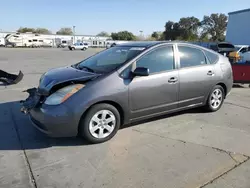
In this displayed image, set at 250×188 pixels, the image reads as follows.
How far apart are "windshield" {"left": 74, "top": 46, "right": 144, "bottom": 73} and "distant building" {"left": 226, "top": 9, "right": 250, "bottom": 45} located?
1482 inches

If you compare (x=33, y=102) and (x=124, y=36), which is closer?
(x=33, y=102)

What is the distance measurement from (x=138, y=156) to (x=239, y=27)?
41728 mm

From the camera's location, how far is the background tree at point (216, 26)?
237ft

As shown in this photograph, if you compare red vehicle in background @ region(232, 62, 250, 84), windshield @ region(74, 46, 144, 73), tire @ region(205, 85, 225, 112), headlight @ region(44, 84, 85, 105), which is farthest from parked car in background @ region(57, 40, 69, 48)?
headlight @ region(44, 84, 85, 105)

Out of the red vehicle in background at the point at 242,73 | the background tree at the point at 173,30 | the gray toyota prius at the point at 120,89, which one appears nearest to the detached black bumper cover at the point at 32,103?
the gray toyota prius at the point at 120,89

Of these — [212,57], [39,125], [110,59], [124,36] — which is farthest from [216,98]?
[124,36]

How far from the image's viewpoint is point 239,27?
39.5 metres

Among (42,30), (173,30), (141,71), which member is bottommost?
(141,71)

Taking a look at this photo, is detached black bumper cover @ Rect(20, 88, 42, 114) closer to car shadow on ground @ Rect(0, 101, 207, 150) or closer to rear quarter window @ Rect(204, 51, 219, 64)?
car shadow on ground @ Rect(0, 101, 207, 150)

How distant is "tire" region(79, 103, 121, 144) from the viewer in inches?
149

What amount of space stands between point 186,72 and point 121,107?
1.58 m

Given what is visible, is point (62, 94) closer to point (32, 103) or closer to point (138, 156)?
point (32, 103)

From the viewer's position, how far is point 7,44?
2178 inches

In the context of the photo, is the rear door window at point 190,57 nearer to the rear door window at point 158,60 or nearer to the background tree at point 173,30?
the rear door window at point 158,60
